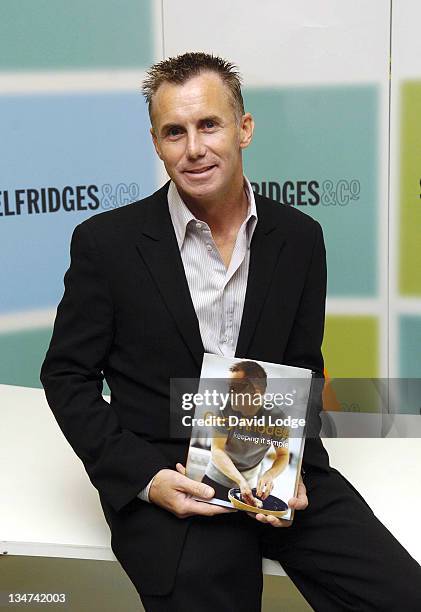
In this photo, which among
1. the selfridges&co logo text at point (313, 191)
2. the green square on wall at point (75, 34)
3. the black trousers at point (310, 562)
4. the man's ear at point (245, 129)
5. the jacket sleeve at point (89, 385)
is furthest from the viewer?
the selfridges&co logo text at point (313, 191)

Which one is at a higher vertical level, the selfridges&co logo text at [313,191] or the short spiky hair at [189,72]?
the short spiky hair at [189,72]

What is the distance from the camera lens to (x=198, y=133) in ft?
6.07

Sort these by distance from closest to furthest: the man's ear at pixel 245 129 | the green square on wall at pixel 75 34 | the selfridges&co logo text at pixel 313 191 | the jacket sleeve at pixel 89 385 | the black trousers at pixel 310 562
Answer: the black trousers at pixel 310 562 → the jacket sleeve at pixel 89 385 → the man's ear at pixel 245 129 → the green square on wall at pixel 75 34 → the selfridges&co logo text at pixel 313 191

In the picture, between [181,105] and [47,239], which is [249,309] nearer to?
[181,105]

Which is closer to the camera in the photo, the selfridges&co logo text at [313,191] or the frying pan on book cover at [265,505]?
the frying pan on book cover at [265,505]

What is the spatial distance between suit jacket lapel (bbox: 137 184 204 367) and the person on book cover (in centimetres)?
15

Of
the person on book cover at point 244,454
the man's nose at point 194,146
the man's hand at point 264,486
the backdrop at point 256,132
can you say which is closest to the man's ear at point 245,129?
the man's nose at point 194,146

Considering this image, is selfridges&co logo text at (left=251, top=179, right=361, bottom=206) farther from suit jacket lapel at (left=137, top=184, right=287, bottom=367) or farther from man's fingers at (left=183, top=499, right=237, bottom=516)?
man's fingers at (left=183, top=499, right=237, bottom=516)

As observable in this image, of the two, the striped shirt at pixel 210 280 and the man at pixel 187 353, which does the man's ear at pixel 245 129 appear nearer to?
the man at pixel 187 353

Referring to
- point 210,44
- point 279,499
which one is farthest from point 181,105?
point 210,44

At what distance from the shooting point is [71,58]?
370 cm

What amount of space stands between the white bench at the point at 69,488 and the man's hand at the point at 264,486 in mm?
190

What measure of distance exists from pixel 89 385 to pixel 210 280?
349 mm

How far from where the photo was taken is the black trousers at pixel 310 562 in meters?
1.75
